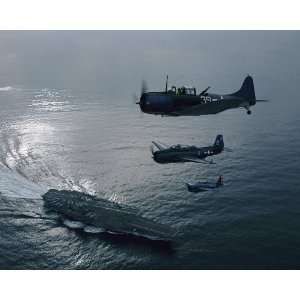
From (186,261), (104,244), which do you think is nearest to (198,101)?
(186,261)

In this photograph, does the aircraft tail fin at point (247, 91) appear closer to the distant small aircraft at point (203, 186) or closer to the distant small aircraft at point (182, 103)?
the distant small aircraft at point (182, 103)

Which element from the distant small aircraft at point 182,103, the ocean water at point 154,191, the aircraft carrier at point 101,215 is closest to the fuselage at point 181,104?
the distant small aircraft at point 182,103

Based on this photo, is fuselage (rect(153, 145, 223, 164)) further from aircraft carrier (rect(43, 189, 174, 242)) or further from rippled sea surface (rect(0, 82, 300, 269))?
aircraft carrier (rect(43, 189, 174, 242))

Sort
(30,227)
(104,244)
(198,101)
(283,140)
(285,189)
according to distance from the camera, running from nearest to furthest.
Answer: (198,101) → (104,244) → (30,227) → (285,189) → (283,140)

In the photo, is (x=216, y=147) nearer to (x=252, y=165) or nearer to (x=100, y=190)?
(x=252, y=165)

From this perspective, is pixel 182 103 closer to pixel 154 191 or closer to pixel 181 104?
pixel 181 104

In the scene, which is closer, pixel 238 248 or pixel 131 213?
pixel 238 248

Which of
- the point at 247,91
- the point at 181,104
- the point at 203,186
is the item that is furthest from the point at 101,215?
the point at 247,91

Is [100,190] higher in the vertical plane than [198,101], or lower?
lower
